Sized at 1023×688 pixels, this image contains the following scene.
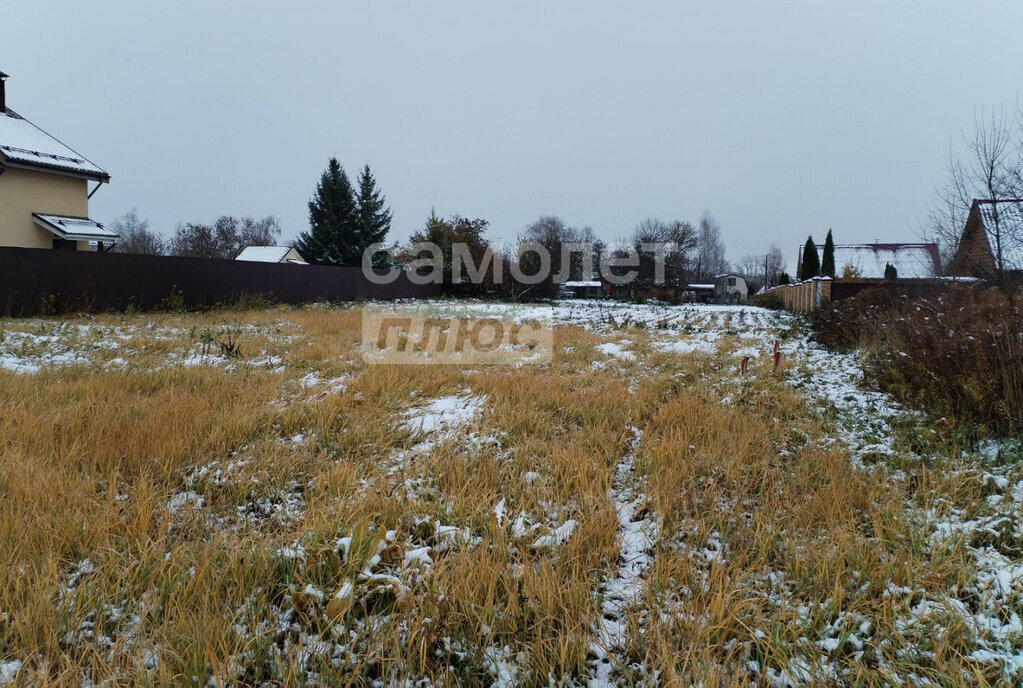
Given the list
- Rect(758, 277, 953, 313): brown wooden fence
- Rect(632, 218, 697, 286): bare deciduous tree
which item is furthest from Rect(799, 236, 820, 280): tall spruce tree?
Rect(758, 277, 953, 313): brown wooden fence

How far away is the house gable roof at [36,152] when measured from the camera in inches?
542

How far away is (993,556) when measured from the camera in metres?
1.95

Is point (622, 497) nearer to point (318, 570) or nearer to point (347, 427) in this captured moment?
point (318, 570)

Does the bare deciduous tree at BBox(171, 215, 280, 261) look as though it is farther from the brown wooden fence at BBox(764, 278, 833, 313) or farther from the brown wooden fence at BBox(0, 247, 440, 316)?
the brown wooden fence at BBox(764, 278, 833, 313)

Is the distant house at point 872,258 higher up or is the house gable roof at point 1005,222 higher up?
the distant house at point 872,258

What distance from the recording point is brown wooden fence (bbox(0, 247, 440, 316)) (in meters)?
10.2

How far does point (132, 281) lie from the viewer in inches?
481

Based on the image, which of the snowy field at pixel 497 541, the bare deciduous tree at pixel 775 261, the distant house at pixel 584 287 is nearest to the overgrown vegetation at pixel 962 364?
the snowy field at pixel 497 541

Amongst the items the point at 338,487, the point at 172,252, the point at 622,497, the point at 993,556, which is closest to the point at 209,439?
the point at 338,487

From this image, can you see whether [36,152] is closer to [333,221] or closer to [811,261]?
[333,221]

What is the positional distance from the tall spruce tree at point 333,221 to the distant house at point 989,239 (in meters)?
25.2

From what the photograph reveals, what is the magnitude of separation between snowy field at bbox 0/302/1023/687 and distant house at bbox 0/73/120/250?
14.4m

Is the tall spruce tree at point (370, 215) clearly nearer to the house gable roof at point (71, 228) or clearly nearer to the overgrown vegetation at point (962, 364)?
the house gable roof at point (71, 228)

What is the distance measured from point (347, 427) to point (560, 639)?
7.47 feet
